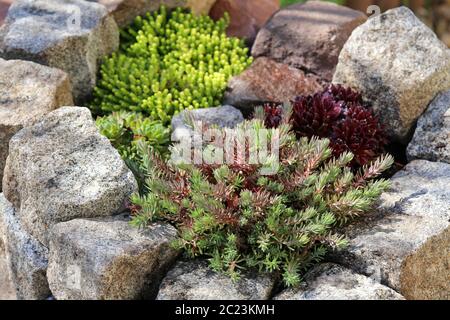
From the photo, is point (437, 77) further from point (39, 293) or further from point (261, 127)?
point (39, 293)

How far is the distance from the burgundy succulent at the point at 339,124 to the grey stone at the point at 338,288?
3.30ft

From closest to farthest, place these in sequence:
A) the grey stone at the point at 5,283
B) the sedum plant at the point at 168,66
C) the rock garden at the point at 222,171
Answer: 1. the rock garden at the point at 222,171
2. the grey stone at the point at 5,283
3. the sedum plant at the point at 168,66

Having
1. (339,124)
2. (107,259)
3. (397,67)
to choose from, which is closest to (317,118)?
(339,124)

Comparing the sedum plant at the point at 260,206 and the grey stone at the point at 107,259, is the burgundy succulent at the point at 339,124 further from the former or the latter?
the grey stone at the point at 107,259

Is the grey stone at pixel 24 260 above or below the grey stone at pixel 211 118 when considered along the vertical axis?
below

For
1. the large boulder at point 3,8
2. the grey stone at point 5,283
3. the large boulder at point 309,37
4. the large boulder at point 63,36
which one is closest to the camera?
the grey stone at point 5,283

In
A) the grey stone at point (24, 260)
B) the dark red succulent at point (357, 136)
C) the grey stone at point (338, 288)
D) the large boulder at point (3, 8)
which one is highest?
the dark red succulent at point (357, 136)

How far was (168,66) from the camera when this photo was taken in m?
5.56

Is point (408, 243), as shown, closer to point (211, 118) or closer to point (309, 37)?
point (211, 118)

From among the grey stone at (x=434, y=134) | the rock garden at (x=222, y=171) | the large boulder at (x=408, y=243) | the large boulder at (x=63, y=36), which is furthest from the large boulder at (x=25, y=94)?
the grey stone at (x=434, y=134)

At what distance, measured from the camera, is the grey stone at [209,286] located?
3.39 metres

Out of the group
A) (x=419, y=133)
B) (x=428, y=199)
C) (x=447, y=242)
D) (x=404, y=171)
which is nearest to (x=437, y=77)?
(x=419, y=133)

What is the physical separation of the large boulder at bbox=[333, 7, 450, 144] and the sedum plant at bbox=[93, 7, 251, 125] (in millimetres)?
1085
